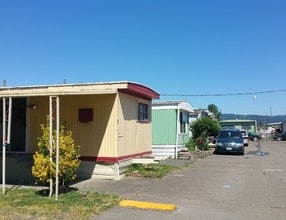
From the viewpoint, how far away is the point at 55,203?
8914mm

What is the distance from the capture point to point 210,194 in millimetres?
10320

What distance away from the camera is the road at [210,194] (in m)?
8.07

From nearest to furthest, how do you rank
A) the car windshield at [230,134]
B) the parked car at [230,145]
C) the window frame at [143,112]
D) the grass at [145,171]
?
the grass at [145,171]
the window frame at [143,112]
the parked car at [230,145]
the car windshield at [230,134]

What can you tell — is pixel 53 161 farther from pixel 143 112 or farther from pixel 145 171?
pixel 143 112

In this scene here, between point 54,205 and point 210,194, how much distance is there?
13.5ft

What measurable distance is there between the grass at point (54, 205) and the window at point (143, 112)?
576 centimetres

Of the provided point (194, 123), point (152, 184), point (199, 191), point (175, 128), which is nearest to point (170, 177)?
point (152, 184)

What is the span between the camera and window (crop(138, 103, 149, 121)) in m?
15.3

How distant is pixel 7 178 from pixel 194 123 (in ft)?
62.3

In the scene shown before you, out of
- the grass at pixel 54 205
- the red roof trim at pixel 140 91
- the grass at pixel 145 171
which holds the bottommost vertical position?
the grass at pixel 54 205

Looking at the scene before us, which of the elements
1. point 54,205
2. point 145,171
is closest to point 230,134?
point 145,171

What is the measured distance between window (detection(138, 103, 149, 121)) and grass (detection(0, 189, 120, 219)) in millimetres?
5756

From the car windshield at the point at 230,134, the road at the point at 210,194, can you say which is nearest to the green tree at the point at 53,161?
the road at the point at 210,194

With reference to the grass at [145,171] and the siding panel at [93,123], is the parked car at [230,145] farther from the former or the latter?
the siding panel at [93,123]
